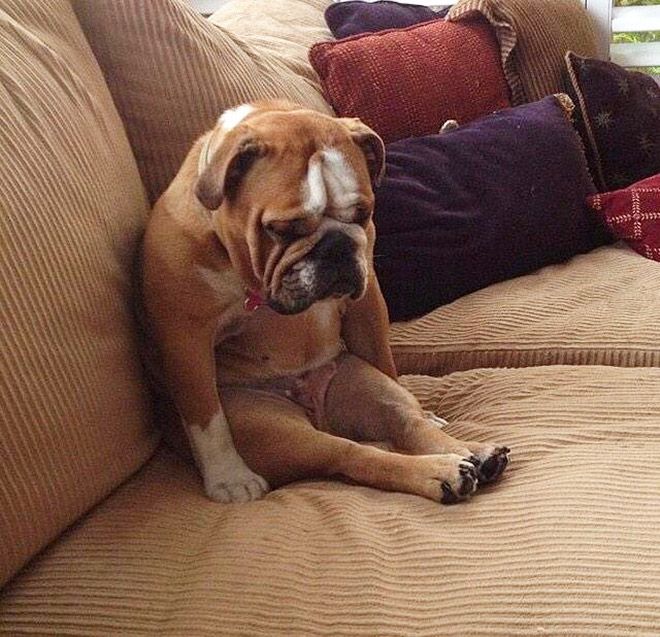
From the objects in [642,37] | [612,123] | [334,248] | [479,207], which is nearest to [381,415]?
[334,248]

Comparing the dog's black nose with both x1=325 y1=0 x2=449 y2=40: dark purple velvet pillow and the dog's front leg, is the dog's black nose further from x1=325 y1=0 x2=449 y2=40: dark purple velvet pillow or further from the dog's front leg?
x1=325 y1=0 x2=449 y2=40: dark purple velvet pillow

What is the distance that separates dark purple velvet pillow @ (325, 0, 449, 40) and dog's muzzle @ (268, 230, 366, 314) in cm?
95

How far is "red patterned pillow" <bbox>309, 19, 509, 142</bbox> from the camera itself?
1843mm

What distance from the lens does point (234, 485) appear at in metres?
1.20

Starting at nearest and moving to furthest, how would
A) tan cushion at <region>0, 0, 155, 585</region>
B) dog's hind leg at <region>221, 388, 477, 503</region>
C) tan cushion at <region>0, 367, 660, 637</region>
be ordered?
tan cushion at <region>0, 367, 660, 637</region>
tan cushion at <region>0, 0, 155, 585</region>
dog's hind leg at <region>221, 388, 477, 503</region>

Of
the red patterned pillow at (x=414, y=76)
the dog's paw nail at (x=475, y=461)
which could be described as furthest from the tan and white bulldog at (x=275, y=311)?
the red patterned pillow at (x=414, y=76)

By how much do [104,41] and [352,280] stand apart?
22.6 inches

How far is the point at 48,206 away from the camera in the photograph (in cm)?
111

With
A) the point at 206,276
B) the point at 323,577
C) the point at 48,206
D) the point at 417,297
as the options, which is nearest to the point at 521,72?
the point at 417,297

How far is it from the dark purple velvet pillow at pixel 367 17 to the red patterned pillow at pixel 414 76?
0.08 metres

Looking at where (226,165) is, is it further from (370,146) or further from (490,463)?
(490,463)

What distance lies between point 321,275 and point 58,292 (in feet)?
1.00

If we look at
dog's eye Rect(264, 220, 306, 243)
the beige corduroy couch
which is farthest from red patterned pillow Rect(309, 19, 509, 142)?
dog's eye Rect(264, 220, 306, 243)

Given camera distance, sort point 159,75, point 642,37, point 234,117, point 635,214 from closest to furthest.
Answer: point 234,117, point 159,75, point 635,214, point 642,37
